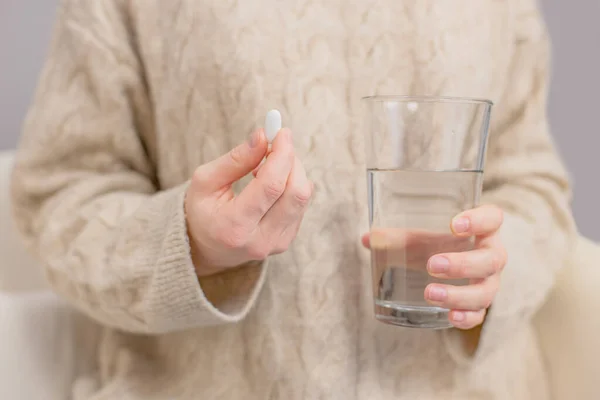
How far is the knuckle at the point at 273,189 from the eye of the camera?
1.70ft

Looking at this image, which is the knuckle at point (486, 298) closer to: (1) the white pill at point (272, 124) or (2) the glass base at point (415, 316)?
(2) the glass base at point (415, 316)

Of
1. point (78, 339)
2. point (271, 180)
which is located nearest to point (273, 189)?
point (271, 180)

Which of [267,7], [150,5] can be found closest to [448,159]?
[267,7]

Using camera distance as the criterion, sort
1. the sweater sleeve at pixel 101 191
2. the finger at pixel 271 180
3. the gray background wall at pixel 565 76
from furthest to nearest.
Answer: the gray background wall at pixel 565 76 → the sweater sleeve at pixel 101 191 → the finger at pixel 271 180

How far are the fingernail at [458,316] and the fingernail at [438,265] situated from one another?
56 millimetres

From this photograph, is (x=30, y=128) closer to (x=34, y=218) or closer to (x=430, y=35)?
(x=34, y=218)

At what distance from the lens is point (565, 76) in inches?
44.3

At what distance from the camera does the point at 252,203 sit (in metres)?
0.53

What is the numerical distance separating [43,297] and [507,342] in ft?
1.81

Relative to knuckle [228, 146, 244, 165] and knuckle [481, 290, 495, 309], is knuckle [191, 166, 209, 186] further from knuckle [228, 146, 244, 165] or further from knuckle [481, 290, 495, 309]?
knuckle [481, 290, 495, 309]

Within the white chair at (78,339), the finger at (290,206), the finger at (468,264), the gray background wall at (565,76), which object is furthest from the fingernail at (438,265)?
the gray background wall at (565,76)

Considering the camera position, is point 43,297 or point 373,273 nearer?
point 373,273

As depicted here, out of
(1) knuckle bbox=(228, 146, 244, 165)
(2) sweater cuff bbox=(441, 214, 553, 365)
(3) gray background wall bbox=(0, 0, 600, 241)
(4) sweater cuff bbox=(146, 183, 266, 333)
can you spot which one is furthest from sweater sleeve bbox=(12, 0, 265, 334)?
(3) gray background wall bbox=(0, 0, 600, 241)

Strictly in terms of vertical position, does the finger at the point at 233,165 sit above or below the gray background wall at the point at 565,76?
above
